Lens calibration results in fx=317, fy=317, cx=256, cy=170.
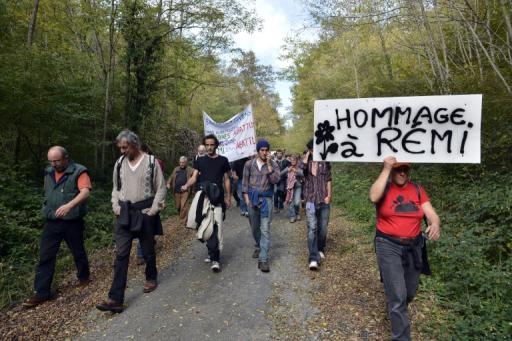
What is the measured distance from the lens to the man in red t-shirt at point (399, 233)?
2.93 meters

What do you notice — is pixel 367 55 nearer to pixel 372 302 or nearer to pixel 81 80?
pixel 81 80

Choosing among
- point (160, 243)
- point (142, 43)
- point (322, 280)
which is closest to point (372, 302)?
point (322, 280)

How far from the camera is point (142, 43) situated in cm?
1110

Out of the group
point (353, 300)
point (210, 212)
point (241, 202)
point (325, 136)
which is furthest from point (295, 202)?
point (325, 136)

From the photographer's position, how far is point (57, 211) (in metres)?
4.11

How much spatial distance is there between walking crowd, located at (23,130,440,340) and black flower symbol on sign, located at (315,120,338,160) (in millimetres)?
722

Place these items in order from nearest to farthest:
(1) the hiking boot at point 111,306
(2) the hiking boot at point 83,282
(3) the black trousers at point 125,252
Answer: (1) the hiking boot at point 111,306 → (3) the black trousers at point 125,252 → (2) the hiking boot at point 83,282

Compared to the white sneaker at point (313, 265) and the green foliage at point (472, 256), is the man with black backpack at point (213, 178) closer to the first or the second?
the white sneaker at point (313, 265)

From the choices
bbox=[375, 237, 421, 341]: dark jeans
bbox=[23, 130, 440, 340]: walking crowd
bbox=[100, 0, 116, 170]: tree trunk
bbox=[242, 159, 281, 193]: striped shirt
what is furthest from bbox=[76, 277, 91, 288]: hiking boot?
bbox=[100, 0, 116, 170]: tree trunk

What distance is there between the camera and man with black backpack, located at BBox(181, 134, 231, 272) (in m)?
5.07

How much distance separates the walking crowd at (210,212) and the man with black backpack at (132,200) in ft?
0.04

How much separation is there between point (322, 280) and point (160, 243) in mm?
3783

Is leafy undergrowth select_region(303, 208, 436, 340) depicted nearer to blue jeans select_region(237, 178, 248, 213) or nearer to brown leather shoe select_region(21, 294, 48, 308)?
brown leather shoe select_region(21, 294, 48, 308)

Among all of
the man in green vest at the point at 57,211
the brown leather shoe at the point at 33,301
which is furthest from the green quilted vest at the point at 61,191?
the brown leather shoe at the point at 33,301
